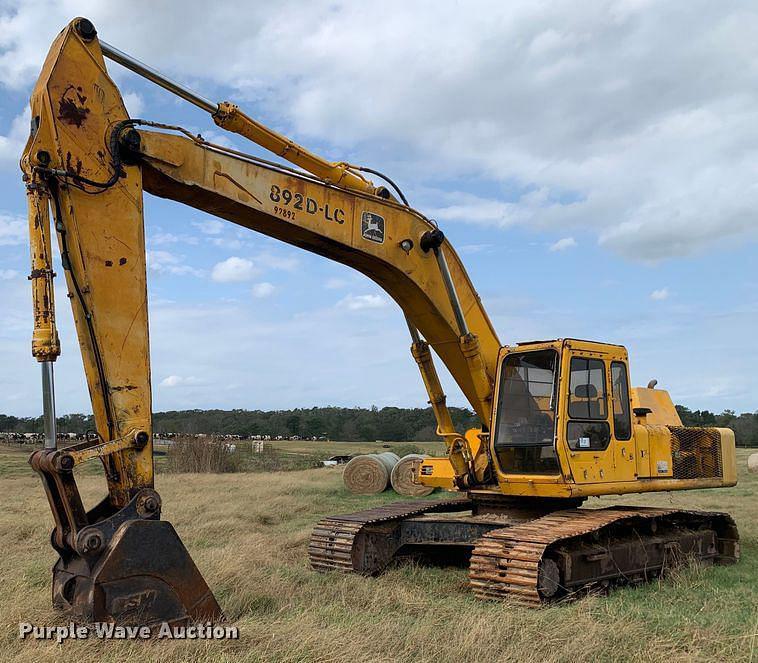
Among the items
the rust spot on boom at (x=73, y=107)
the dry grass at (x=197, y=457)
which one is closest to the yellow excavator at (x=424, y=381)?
the rust spot on boom at (x=73, y=107)

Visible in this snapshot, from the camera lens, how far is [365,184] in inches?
330

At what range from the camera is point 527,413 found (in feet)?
28.7

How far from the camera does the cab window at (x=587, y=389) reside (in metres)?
8.59

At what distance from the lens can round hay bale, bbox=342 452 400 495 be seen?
722 inches

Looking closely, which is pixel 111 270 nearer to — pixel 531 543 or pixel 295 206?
pixel 295 206

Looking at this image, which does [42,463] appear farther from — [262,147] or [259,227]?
[262,147]

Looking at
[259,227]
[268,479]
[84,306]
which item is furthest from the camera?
[268,479]

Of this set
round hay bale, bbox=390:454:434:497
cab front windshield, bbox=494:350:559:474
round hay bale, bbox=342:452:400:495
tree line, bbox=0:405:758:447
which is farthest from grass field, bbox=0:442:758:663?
tree line, bbox=0:405:758:447

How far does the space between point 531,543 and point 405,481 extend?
A: 10565 millimetres

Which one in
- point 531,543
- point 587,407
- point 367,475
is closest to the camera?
point 531,543

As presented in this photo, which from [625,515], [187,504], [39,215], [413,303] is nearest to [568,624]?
[625,515]

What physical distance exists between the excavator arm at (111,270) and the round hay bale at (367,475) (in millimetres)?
11968

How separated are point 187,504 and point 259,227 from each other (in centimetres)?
943

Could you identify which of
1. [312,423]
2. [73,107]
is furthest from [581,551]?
[312,423]
